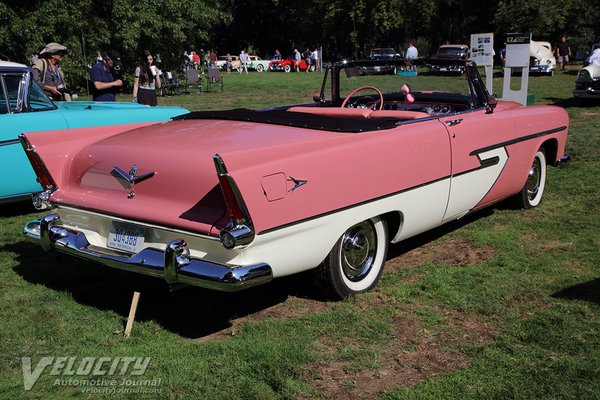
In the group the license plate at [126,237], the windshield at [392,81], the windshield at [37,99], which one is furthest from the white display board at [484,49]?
the license plate at [126,237]

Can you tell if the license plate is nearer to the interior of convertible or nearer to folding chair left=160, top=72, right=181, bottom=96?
the interior of convertible

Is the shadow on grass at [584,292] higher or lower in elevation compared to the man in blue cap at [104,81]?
lower

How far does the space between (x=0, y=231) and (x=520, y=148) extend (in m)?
4.77

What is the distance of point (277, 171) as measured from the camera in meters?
3.26

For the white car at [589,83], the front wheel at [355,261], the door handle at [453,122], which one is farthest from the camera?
the white car at [589,83]

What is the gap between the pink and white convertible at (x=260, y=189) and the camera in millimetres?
3234

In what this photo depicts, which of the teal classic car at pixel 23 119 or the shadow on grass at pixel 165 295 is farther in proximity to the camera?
the teal classic car at pixel 23 119

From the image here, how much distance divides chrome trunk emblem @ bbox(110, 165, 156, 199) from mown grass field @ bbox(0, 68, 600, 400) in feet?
2.12

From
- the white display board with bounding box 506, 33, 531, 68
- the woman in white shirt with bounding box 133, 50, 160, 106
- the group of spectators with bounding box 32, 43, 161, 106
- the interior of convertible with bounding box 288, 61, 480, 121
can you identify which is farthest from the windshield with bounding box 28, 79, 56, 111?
the white display board with bounding box 506, 33, 531, 68

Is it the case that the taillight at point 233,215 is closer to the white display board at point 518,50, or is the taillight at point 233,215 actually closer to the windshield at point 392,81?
the windshield at point 392,81

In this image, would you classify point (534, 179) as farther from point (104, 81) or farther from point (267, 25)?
point (267, 25)

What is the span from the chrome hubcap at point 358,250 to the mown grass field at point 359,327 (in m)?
0.18

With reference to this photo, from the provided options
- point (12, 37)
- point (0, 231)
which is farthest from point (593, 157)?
point (12, 37)

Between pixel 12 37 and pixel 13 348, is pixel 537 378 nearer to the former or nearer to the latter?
pixel 13 348
